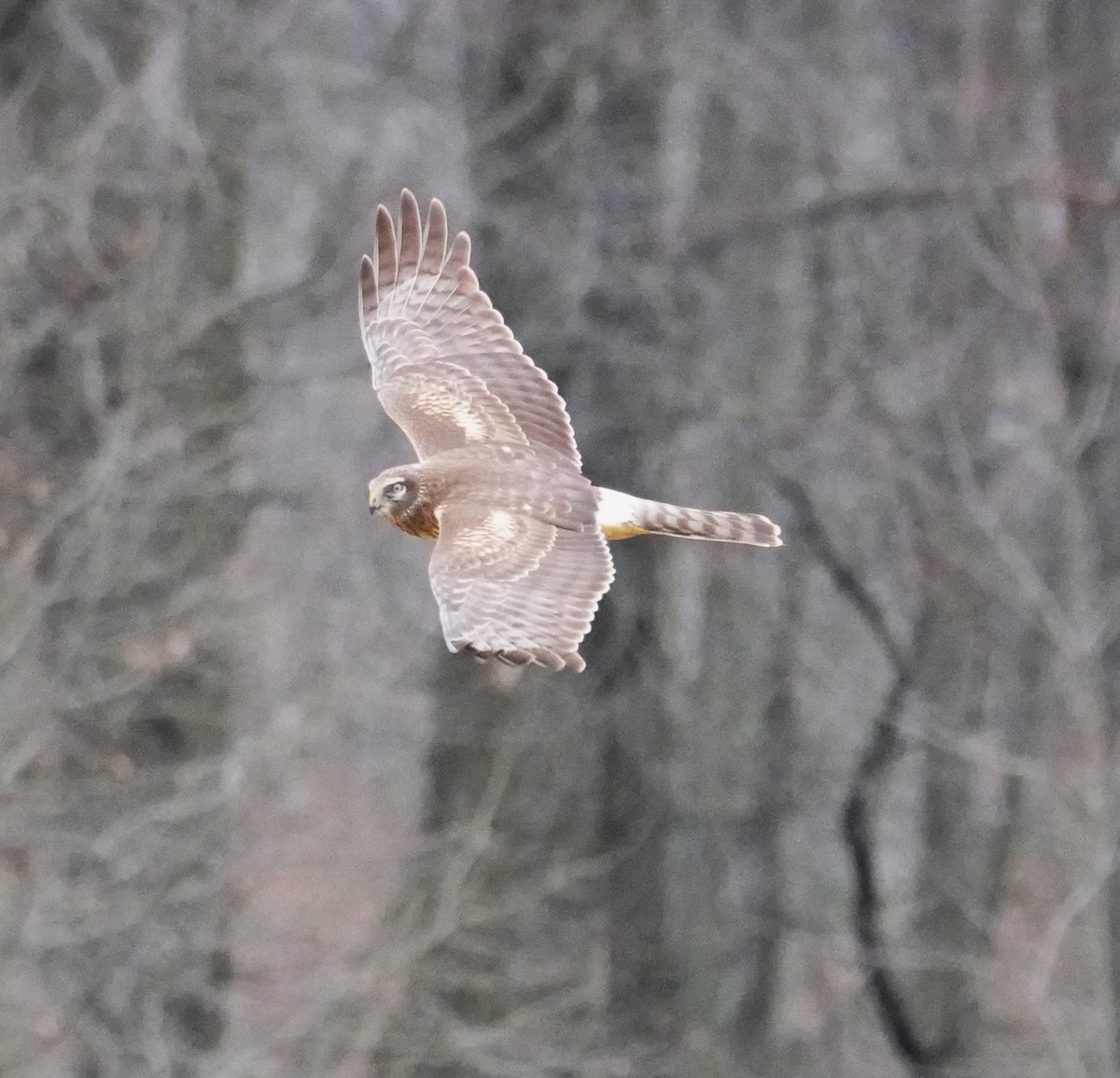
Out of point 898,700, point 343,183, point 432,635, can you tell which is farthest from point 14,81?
point 898,700

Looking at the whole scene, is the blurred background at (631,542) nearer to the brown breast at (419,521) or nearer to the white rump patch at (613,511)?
the brown breast at (419,521)

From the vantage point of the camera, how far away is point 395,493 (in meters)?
6.29

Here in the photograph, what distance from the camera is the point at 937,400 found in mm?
13031

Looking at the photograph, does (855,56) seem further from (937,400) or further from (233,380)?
(233,380)

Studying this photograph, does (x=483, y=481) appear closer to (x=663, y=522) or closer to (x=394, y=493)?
(x=394, y=493)

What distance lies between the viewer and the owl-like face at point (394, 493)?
628cm

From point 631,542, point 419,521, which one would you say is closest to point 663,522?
point 419,521

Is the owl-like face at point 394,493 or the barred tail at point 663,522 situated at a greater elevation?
the owl-like face at point 394,493

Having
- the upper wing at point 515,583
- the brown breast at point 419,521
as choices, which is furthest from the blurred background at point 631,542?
the upper wing at point 515,583

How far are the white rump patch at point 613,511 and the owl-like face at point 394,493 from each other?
0.43 metres

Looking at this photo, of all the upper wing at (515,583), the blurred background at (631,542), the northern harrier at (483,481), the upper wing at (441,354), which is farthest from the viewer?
the blurred background at (631,542)

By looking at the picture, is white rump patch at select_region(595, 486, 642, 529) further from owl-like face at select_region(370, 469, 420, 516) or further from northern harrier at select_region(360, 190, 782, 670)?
owl-like face at select_region(370, 469, 420, 516)

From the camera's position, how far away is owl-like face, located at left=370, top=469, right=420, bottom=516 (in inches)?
247

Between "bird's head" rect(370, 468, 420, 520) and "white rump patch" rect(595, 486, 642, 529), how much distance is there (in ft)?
1.42
